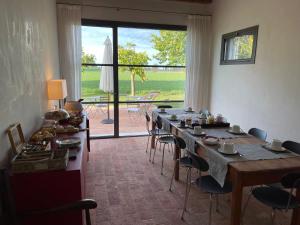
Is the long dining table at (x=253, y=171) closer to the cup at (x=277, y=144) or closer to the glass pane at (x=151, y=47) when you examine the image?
the cup at (x=277, y=144)

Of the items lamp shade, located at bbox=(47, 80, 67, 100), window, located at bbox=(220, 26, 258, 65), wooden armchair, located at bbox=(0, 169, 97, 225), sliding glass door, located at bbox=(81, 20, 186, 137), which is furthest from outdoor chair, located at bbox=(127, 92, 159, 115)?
wooden armchair, located at bbox=(0, 169, 97, 225)

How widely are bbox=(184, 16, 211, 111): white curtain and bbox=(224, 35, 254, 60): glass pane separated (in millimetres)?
555

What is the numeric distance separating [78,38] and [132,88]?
155cm

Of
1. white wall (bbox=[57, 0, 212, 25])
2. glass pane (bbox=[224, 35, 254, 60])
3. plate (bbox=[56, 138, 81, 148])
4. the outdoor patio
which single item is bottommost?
the outdoor patio

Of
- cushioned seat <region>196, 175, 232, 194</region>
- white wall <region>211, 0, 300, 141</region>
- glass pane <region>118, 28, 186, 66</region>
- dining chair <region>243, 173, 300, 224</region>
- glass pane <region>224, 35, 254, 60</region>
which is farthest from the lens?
glass pane <region>118, 28, 186, 66</region>

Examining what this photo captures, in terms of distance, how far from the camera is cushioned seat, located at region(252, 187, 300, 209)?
6.38 ft

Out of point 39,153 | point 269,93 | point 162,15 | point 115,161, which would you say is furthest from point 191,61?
point 39,153

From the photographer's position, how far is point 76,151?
83.5 inches

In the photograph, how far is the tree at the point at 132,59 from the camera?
5012 mm

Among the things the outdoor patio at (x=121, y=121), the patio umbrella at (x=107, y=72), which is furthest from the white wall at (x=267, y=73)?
the patio umbrella at (x=107, y=72)

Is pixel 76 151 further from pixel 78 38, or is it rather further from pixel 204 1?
pixel 204 1

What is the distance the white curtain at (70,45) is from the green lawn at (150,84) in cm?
30

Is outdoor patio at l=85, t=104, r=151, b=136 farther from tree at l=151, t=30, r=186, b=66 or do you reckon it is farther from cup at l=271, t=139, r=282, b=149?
cup at l=271, t=139, r=282, b=149

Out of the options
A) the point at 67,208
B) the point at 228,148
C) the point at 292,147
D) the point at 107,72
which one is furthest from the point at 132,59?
the point at 67,208
